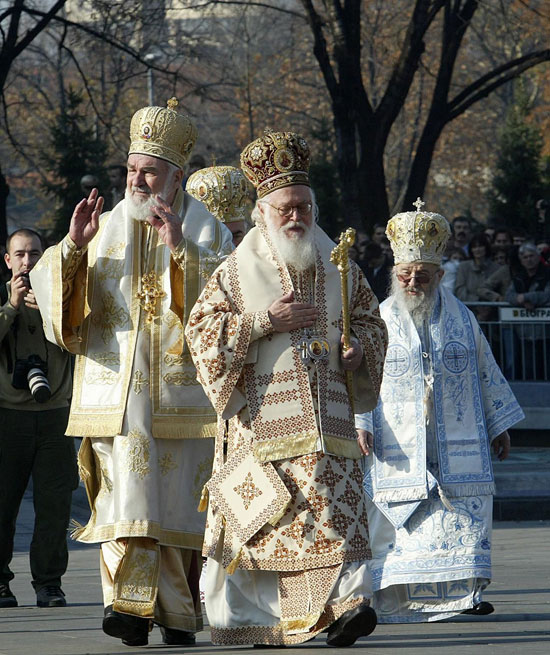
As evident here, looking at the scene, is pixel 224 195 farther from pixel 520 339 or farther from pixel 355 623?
pixel 520 339

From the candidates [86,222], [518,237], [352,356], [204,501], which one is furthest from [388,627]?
[518,237]

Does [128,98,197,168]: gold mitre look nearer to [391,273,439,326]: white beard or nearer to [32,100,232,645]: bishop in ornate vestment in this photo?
[32,100,232,645]: bishop in ornate vestment

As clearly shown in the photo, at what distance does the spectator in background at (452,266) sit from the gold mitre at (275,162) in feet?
28.8

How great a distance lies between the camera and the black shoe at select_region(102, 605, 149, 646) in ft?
22.2

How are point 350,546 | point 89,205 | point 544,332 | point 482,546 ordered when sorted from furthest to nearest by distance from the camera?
point 544,332 < point 482,546 < point 89,205 < point 350,546

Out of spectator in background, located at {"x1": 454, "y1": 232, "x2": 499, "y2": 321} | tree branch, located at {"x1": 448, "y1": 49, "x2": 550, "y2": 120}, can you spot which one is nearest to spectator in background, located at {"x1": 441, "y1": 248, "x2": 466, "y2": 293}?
spectator in background, located at {"x1": 454, "y1": 232, "x2": 499, "y2": 321}

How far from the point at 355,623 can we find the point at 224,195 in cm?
375

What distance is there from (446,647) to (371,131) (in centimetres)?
1489

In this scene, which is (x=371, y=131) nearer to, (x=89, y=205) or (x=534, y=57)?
(x=534, y=57)

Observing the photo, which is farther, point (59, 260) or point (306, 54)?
point (306, 54)

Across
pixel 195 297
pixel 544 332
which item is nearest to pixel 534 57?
pixel 544 332

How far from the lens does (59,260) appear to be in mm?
7082

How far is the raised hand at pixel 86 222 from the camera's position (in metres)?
7.01

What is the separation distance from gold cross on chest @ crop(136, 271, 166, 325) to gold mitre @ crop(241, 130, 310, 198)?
0.66 metres
